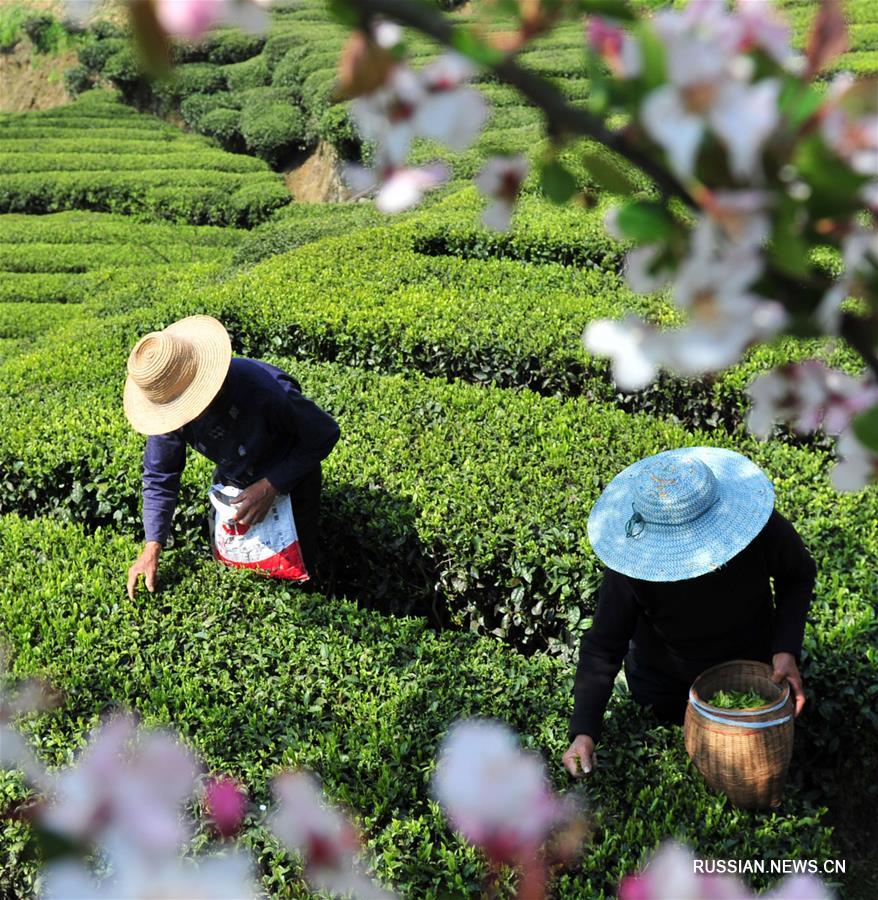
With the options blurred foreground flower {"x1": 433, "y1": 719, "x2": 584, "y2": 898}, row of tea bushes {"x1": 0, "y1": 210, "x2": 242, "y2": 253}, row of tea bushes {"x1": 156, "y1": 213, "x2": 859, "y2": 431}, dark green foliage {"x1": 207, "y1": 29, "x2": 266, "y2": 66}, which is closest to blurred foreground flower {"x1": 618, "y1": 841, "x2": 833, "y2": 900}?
blurred foreground flower {"x1": 433, "y1": 719, "x2": 584, "y2": 898}

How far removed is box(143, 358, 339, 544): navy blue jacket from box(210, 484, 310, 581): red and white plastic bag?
99 mm

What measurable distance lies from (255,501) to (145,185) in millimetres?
12171

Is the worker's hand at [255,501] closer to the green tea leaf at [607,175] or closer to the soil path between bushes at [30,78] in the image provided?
the green tea leaf at [607,175]

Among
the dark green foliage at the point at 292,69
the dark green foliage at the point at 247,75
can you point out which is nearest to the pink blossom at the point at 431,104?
the dark green foliage at the point at 292,69

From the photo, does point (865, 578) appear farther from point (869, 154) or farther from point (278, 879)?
point (869, 154)

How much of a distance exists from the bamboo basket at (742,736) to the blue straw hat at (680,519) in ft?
1.35

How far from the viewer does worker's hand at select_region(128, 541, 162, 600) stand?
396cm

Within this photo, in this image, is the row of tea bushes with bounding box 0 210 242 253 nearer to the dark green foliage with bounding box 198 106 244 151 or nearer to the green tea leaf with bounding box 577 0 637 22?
the dark green foliage with bounding box 198 106 244 151

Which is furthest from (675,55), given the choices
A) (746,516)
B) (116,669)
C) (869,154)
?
Answer: (116,669)

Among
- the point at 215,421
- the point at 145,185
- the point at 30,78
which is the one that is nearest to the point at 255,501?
the point at 215,421

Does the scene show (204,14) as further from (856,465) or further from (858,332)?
(856,465)

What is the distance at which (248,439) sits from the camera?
382 cm

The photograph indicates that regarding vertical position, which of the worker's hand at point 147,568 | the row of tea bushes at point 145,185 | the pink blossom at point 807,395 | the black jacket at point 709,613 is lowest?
the row of tea bushes at point 145,185

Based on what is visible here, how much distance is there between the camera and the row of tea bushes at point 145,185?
14.3 metres
